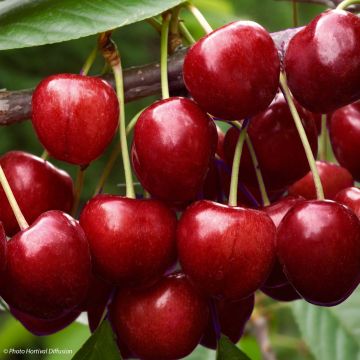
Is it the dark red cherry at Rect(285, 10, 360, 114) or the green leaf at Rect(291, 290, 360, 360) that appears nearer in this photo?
the dark red cherry at Rect(285, 10, 360, 114)

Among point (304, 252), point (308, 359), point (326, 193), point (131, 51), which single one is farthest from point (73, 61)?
point (304, 252)

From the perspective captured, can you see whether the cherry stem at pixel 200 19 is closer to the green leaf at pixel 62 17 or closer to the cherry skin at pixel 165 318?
the green leaf at pixel 62 17

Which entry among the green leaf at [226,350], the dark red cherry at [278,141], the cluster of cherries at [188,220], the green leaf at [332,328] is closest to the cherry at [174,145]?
the cluster of cherries at [188,220]

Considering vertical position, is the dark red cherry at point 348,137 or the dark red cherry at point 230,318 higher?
the dark red cherry at point 348,137

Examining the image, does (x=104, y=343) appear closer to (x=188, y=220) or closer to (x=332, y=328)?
(x=188, y=220)

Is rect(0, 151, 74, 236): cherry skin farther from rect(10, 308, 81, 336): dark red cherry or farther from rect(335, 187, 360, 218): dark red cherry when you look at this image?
rect(335, 187, 360, 218): dark red cherry

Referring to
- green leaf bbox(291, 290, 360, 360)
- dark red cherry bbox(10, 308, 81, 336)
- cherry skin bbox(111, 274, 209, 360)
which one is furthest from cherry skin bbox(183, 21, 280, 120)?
green leaf bbox(291, 290, 360, 360)

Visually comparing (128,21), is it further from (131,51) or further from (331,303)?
(131,51)

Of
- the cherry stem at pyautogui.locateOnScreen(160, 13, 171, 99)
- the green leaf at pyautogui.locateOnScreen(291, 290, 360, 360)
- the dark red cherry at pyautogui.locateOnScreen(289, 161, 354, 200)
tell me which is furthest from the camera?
the green leaf at pyautogui.locateOnScreen(291, 290, 360, 360)
